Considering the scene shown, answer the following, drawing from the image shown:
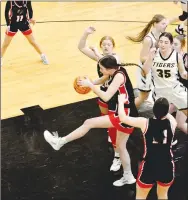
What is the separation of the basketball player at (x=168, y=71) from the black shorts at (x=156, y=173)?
1276mm

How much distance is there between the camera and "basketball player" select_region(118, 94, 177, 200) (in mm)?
4797

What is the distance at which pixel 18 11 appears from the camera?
28.3ft

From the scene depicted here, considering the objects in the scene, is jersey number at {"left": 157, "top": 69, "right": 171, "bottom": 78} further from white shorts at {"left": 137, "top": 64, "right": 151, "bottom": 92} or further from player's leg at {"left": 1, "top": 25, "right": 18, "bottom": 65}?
player's leg at {"left": 1, "top": 25, "right": 18, "bottom": 65}

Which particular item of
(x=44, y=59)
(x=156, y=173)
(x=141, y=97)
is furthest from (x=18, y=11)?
(x=156, y=173)

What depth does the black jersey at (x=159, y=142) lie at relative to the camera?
4816 mm

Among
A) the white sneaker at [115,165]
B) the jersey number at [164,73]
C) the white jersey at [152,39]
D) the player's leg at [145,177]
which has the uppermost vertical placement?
the white jersey at [152,39]

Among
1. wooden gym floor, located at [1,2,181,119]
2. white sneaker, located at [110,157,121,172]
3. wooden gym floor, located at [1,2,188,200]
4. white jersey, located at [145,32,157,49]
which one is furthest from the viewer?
wooden gym floor, located at [1,2,181,119]

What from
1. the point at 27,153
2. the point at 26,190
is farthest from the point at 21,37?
the point at 26,190

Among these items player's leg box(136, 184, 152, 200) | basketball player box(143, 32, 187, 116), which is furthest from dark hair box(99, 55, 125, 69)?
player's leg box(136, 184, 152, 200)

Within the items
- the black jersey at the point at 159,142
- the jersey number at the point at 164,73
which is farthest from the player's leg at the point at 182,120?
the black jersey at the point at 159,142

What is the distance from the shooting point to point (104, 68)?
5402 millimetres

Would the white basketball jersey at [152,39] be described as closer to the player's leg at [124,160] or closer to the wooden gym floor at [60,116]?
the wooden gym floor at [60,116]

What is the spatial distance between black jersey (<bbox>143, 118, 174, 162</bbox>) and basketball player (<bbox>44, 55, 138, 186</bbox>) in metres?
0.68

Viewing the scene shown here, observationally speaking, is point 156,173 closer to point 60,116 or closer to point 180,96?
point 180,96
